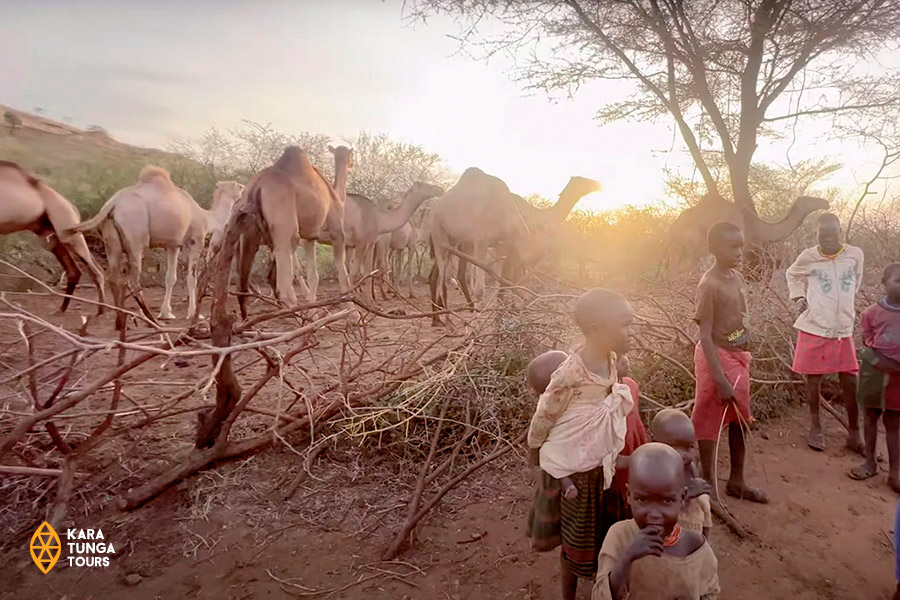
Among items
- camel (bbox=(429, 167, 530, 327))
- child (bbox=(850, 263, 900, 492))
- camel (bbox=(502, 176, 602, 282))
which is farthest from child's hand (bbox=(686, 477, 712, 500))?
camel (bbox=(502, 176, 602, 282))

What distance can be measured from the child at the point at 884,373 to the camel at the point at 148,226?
22.2ft

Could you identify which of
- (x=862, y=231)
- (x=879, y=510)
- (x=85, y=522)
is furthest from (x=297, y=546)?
(x=862, y=231)

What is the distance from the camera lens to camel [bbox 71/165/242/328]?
7152mm

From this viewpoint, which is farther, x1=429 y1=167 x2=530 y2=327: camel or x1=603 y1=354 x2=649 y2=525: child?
x1=429 y1=167 x2=530 y2=327: camel

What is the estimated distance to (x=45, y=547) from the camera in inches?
106

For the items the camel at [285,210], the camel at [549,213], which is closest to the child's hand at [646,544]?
the camel at [285,210]

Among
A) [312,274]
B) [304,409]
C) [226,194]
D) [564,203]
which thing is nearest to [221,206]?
[226,194]

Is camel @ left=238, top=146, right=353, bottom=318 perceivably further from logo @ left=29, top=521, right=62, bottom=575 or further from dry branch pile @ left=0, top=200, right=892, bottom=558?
logo @ left=29, top=521, right=62, bottom=575

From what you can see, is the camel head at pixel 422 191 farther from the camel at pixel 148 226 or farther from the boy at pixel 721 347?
the boy at pixel 721 347

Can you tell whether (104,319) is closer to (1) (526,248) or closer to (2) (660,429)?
(1) (526,248)

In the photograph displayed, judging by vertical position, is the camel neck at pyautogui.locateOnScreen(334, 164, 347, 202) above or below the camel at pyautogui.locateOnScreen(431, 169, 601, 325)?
above

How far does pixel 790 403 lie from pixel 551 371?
3649mm

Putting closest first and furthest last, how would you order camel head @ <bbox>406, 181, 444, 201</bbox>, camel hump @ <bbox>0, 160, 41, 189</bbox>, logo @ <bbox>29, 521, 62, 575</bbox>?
logo @ <bbox>29, 521, 62, 575</bbox>
camel hump @ <bbox>0, 160, 41, 189</bbox>
camel head @ <bbox>406, 181, 444, 201</bbox>

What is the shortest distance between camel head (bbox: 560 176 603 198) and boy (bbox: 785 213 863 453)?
616 cm
